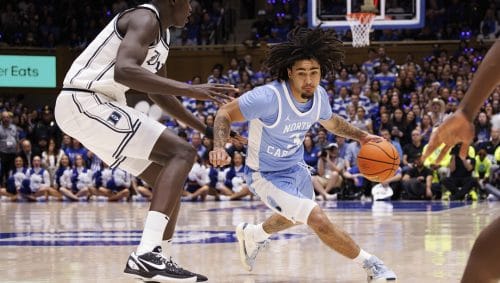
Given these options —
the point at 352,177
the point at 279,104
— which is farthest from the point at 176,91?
the point at 352,177

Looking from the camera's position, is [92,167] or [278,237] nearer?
[278,237]

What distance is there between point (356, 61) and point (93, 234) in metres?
13.2

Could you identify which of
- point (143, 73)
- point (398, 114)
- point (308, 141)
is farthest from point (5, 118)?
point (143, 73)

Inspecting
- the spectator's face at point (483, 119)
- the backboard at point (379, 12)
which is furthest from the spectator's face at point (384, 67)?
the spectator's face at point (483, 119)

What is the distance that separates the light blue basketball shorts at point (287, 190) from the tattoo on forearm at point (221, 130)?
563 millimetres

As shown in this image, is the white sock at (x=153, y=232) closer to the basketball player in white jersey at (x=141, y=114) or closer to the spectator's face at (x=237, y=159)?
the basketball player in white jersey at (x=141, y=114)

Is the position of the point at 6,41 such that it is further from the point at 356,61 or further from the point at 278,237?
the point at 278,237

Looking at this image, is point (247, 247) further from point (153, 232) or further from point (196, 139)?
point (196, 139)

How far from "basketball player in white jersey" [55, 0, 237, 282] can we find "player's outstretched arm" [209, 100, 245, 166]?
0.45ft

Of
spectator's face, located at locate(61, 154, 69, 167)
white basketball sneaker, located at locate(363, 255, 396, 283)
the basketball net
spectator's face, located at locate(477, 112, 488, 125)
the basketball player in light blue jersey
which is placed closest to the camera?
white basketball sneaker, located at locate(363, 255, 396, 283)

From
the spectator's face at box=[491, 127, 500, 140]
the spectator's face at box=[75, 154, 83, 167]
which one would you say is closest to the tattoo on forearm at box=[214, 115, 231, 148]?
the spectator's face at box=[491, 127, 500, 140]

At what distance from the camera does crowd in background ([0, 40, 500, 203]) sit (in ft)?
51.2

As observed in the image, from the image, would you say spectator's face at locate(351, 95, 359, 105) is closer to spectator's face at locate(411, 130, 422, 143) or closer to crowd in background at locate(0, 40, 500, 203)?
crowd in background at locate(0, 40, 500, 203)

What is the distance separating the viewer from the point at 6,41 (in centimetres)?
2403
